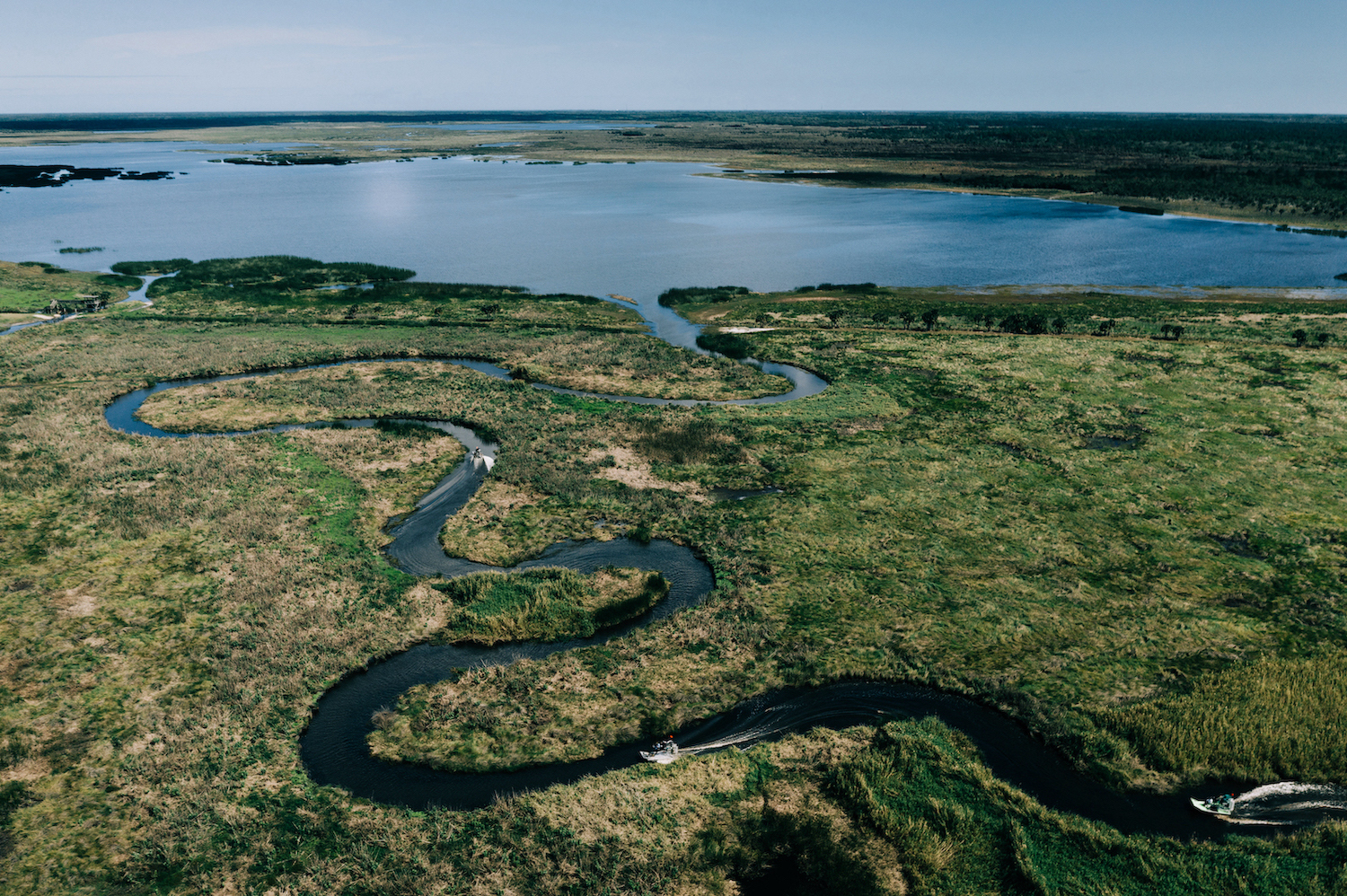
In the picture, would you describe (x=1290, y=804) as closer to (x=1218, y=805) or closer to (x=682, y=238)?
(x=1218, y=805)

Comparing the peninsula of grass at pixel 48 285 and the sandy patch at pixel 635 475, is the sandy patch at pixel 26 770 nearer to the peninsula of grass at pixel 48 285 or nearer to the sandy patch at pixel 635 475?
the sandy patch at pixel 635 475

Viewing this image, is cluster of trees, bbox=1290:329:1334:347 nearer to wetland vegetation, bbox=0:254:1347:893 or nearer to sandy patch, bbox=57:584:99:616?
wetland vegetation, bbox=0:254:1347:893

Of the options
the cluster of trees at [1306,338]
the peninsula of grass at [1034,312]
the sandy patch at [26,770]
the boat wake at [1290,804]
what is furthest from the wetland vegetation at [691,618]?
the peninsula of grass at [1034,312]

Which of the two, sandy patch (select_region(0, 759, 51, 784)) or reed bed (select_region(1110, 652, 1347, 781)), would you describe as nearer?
sandy patch (select_region(0, 759, 51, 784))

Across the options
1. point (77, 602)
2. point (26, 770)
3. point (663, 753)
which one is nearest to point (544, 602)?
point (663, 753)

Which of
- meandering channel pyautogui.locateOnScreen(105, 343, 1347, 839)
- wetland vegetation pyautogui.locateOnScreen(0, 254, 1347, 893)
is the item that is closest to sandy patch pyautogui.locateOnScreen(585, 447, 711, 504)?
wetland vegetation pyautogui.locateOnScreen(0, 254, 1347, 893)

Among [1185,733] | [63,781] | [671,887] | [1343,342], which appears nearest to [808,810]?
[671,887]
